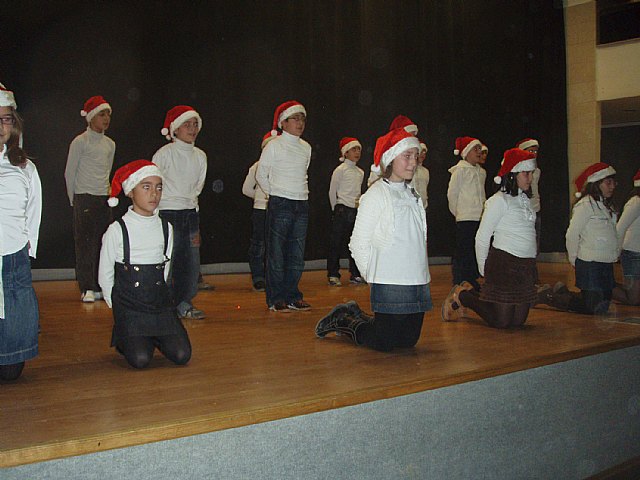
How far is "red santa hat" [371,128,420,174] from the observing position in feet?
10.9

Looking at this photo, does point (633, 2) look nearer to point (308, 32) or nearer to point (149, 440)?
point (308, 32)

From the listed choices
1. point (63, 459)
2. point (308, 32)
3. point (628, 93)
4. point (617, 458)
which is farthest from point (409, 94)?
point (63, 459)

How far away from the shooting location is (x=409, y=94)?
9266 mm

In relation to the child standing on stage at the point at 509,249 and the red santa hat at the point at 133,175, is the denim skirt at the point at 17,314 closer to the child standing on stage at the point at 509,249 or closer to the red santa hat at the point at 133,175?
the red santa hat at the point at 133,175

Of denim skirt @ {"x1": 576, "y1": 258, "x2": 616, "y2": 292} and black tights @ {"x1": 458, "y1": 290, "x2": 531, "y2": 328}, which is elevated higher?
denim skirt @ {"x1": 576, "y1": 258, "x2": 616, "y2": 292}

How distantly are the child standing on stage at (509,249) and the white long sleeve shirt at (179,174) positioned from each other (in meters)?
1.78

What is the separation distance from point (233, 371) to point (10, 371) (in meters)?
0.87

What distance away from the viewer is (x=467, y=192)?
5.70 m

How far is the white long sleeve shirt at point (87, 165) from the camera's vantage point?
17.6 ft

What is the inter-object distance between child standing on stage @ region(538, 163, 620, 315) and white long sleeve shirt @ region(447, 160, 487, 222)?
36.3 inches

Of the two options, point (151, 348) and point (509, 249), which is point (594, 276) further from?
point (151, 348)

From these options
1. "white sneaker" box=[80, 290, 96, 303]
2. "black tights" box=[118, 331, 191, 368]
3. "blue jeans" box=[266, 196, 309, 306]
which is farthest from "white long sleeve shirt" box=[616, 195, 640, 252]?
"white sneaker" box=[80, 290, 96, 303]

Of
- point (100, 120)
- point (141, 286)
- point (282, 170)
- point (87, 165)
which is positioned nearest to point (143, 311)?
point (141, 286)

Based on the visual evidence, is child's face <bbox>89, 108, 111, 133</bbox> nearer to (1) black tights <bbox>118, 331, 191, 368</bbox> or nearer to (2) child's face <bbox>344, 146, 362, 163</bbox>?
(2) child's face <bbox>344, 146, 362, 163</bbox>
